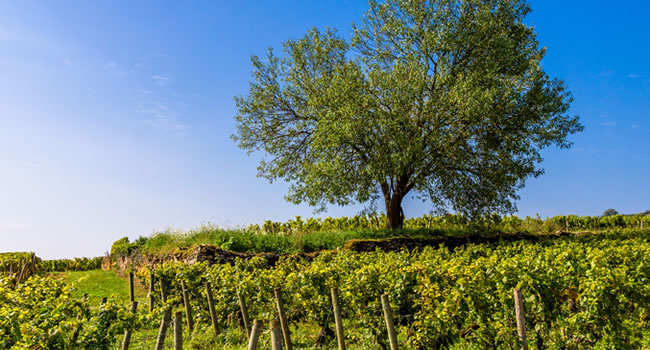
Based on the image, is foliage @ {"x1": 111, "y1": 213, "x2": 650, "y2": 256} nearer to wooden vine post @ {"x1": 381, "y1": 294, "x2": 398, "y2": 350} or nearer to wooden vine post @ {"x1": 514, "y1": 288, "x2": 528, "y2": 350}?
wooden vine post @ {"x1": 381, "y1": 294, "x2": 398, "y2": 350}

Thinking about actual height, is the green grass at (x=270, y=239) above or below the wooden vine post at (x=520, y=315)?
above

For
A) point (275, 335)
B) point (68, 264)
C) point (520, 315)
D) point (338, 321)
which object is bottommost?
point (338, 321)

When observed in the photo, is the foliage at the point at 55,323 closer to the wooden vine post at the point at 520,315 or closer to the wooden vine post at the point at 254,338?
the wooden vine post at the point at 254,338

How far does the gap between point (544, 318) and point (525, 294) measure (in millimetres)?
512

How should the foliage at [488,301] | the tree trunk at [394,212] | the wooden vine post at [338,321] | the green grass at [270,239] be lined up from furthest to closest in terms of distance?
the tree trunk at [394,212]
the green grass at [270,239]
the wooden vine post at [338,321]
the foliage at [488,301]


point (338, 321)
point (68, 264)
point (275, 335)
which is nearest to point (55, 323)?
point (275, 335)

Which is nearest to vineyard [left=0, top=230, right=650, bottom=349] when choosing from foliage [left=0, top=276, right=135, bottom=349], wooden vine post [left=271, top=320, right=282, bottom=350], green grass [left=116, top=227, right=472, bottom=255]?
foliage [left=0, top=276, right=135, bottom=349]

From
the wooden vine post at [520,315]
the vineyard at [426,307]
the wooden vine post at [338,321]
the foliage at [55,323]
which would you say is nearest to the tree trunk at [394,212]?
the vineyard at [426,307]

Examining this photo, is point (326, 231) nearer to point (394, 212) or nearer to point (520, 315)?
point (394, 212)

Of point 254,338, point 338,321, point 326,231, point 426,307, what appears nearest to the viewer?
point 254,338

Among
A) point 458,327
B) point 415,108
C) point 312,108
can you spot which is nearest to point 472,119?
point 415,108

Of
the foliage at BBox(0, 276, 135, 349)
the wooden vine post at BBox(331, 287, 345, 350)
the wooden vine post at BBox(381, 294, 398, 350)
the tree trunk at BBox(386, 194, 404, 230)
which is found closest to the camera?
the foliage at BBox(0, 276, 135, 349)

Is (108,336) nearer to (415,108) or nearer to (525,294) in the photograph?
(525,294)

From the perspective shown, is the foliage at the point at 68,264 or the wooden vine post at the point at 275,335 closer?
the wooden vine post at the point at 275,335
